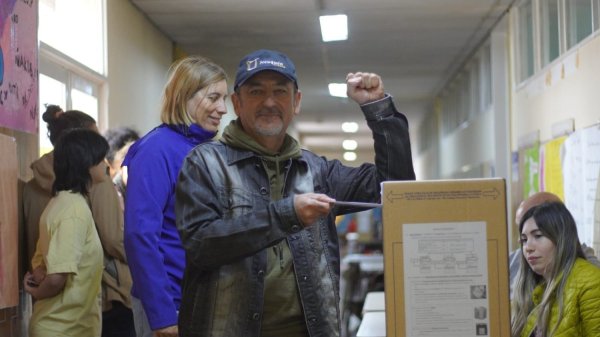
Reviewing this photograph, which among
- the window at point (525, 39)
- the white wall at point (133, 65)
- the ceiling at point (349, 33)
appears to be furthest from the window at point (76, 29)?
the window at point (525, 39)

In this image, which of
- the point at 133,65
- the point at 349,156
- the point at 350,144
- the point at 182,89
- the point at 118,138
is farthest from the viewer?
the point at 349,156

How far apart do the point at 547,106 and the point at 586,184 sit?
161cm

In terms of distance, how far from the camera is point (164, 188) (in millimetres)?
2854

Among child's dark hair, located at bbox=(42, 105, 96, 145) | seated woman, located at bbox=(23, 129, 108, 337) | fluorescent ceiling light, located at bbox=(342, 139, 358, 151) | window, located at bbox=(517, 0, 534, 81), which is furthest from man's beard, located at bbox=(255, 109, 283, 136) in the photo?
fluorescent ceiling light, located at bbox=(342, 139, 358, 151)

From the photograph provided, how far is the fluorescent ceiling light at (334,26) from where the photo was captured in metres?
7.68

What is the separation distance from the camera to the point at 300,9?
8.26m

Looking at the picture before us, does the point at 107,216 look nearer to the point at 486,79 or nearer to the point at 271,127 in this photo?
the point at 271,127

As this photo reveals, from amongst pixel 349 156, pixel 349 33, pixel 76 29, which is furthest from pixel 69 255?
pixel 349 156

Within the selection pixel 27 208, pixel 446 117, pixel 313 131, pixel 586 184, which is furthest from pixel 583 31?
pixel 313 131

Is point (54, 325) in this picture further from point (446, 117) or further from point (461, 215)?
point (446, 117)

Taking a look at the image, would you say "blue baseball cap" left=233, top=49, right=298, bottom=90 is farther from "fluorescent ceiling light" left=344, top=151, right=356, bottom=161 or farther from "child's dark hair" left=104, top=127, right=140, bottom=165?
"fluorescent ceiling light" left=344, top=151, right=356, bottom=161

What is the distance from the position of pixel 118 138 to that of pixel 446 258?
3644 millimetres

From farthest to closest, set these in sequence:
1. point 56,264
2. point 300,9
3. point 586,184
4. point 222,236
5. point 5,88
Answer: point 300,9
point 586,184
point 5,88
point 56,264
point 222,236

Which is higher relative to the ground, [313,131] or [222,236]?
[313,131]
